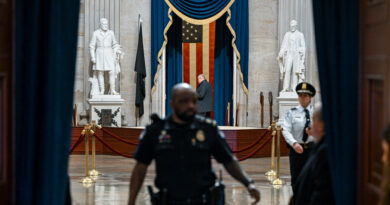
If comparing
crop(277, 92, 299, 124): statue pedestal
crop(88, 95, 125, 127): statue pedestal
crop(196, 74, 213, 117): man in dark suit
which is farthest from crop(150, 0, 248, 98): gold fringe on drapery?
crop(196, 74, 213, 117): man in dark suit

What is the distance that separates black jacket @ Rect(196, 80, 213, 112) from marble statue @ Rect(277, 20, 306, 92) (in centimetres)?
201

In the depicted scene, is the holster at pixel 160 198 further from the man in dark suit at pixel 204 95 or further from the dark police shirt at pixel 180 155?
the man in dark suit at pixel 204 95

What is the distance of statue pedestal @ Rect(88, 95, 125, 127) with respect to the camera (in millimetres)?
13844

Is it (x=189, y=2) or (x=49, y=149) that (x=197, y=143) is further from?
(x=189, y=2)

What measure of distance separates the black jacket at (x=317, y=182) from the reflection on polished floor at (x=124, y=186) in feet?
6.84

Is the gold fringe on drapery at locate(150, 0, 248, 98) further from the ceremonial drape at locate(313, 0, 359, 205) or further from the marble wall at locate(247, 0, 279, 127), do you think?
the ceremonial drape at locate(313, 0, 359, 205)

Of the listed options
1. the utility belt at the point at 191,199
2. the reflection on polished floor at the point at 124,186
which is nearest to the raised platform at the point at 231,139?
the reflection on polished floor at the point at 124,186

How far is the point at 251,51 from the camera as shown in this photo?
1548 cm

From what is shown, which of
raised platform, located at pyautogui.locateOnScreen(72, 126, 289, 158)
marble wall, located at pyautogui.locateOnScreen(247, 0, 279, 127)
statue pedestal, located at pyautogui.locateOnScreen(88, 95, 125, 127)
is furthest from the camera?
marble wall, located at pyautogui.locateOnScreen(247, 0, 279, 127)

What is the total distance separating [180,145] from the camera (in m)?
4.06

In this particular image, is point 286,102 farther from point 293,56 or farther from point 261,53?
point 261,53

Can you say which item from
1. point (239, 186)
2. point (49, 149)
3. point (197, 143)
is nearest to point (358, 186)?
point (197, 143)

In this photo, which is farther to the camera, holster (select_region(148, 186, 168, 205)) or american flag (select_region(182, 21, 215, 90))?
american flag (select_region(182, 21, 215, 90))

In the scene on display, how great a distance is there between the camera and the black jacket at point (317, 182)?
409cm
